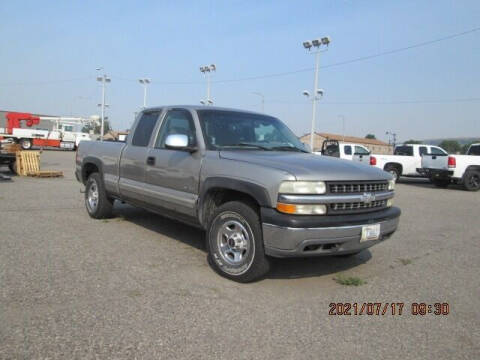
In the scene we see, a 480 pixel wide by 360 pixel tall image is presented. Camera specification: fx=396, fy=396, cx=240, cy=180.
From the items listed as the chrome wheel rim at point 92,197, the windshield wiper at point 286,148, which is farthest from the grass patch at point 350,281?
the chrome wheel rim at point 92,197

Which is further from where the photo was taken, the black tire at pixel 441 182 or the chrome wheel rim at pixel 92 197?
the black tire at pixel 441 182

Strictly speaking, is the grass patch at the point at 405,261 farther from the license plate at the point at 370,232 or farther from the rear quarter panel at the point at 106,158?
the rear quarter panel at the point at 106,158

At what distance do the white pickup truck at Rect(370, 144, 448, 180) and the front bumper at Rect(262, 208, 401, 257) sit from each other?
16.0 meters

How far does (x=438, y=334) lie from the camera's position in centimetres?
309

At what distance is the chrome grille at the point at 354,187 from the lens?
146 inches

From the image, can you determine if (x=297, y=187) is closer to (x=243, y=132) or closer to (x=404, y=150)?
(x=243, y=132)

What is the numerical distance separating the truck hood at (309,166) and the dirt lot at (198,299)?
1128 millimetres

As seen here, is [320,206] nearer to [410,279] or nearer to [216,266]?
[216,266]

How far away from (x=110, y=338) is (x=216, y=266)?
1552mm

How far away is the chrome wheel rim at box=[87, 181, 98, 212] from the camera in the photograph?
666 cm

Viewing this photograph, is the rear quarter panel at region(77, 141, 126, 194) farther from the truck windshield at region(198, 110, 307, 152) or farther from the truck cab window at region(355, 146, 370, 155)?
the truck cab window at region(355, 146, 370, 155)

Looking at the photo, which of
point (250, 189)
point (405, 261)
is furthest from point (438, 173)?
point (250, 189)

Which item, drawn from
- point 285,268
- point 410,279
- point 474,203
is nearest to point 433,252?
point 410,279

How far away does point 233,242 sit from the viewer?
400cm
